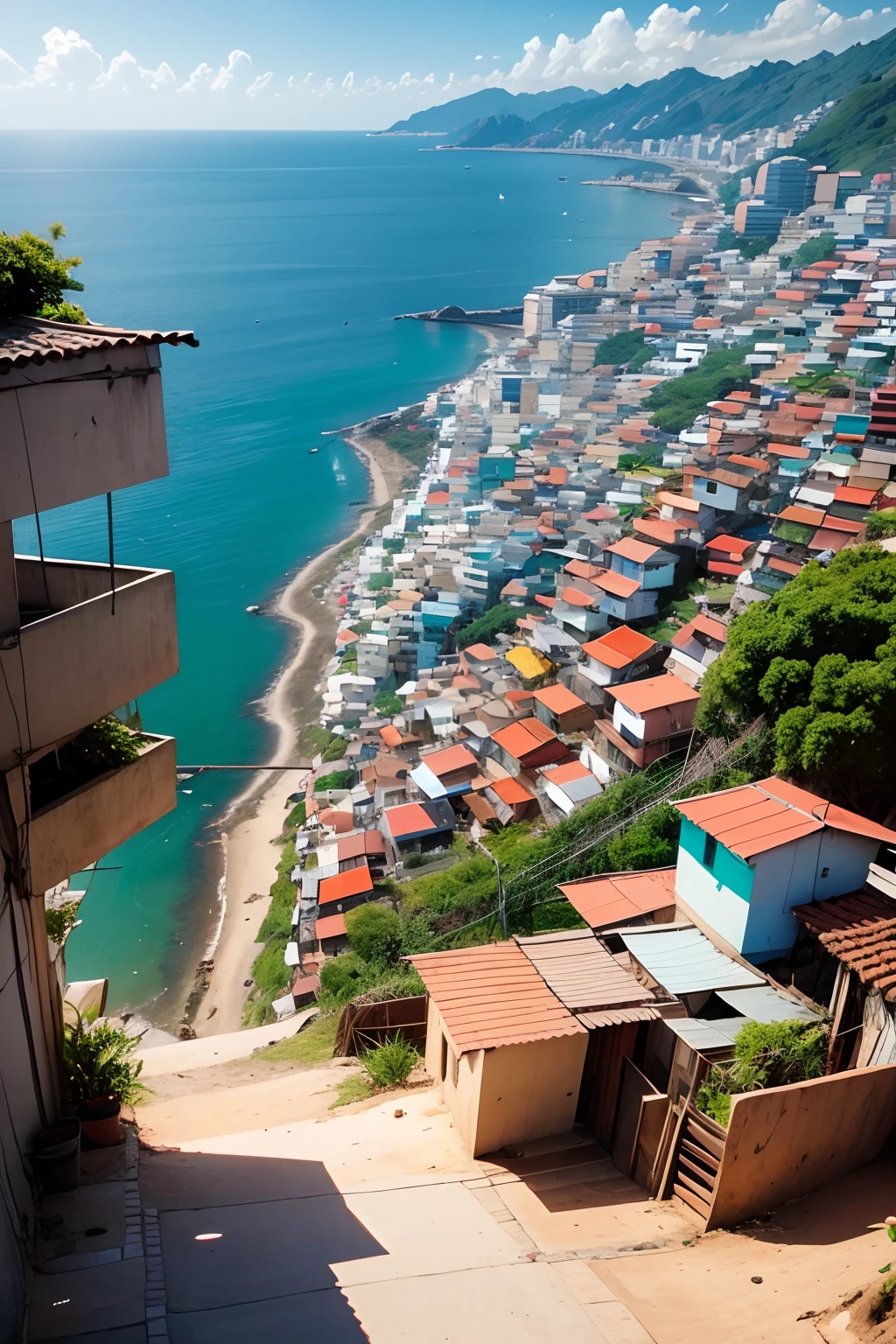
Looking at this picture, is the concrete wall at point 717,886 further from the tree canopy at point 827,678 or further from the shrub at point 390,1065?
the shrub at point 390,1065

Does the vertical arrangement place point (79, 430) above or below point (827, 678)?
above

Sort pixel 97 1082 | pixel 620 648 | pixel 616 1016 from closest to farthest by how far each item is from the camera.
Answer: pixel 97 1082, pixel 616 1016, pixel 620 648

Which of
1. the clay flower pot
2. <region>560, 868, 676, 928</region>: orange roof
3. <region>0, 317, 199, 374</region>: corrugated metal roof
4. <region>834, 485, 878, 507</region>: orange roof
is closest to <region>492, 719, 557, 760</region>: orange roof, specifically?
<region>560, 868, 676, 928</region>: orange roof

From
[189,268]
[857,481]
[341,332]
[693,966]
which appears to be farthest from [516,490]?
[189,268]

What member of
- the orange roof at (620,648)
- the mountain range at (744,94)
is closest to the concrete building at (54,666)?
the orange roof at (620,648)

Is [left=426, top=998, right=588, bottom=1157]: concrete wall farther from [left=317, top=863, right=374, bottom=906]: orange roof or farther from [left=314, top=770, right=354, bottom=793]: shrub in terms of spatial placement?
[left=314, top=770, right=354, bottom=793]: shrub

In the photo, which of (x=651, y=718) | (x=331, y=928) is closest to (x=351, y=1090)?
(x=331, y=928)

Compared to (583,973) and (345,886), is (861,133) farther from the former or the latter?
(583,973)
